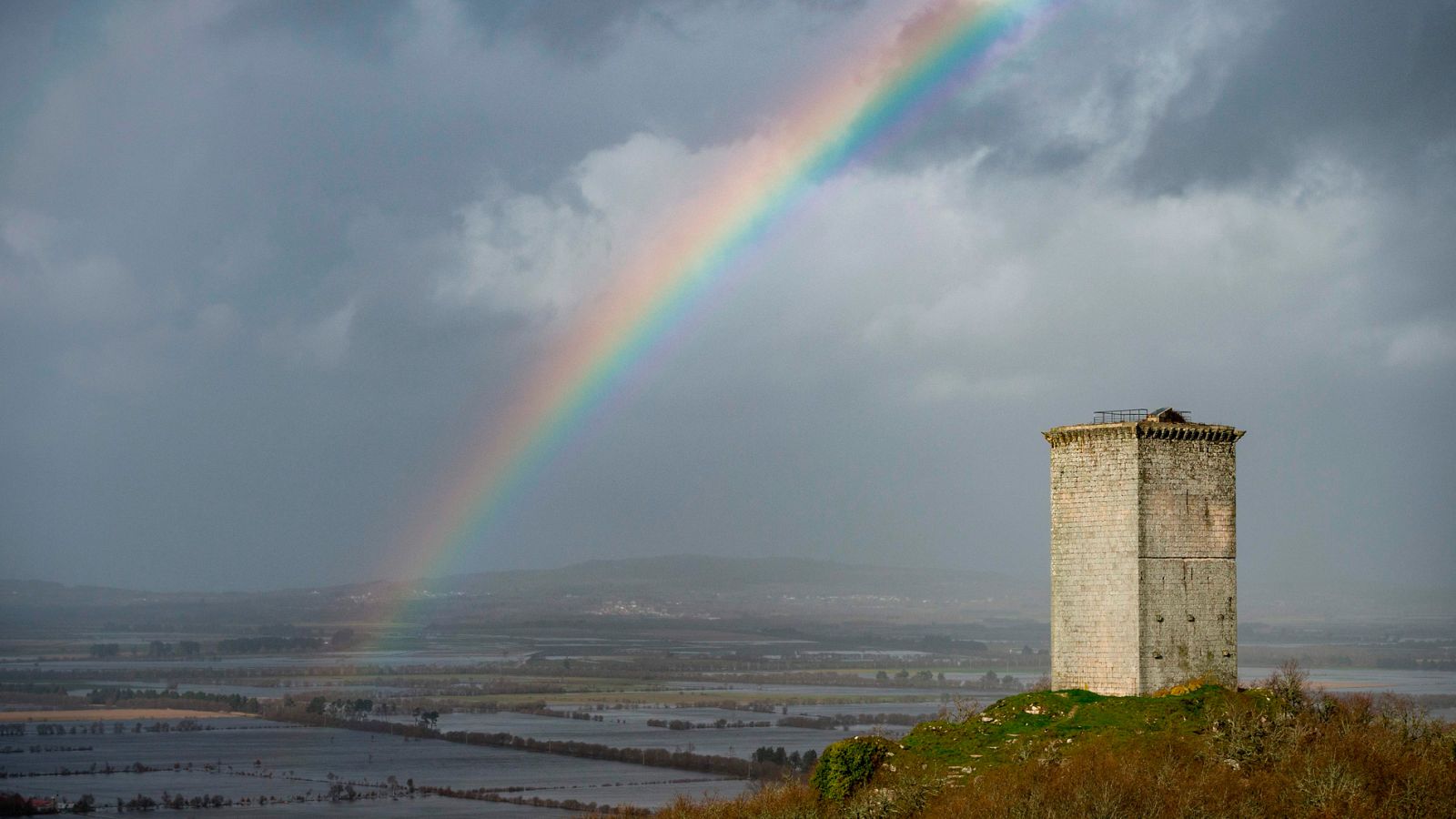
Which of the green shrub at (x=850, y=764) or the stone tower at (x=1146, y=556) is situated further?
the stone tower at (x=1146, y=556)

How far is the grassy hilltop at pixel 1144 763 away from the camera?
26516mm

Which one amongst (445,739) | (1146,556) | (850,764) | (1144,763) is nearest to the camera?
(1144,763)

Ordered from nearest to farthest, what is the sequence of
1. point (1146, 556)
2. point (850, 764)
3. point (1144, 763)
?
point (1144, 763) → point (850, 764) → point (1146, 556)

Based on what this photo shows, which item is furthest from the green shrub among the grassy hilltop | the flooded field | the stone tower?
the flooded field

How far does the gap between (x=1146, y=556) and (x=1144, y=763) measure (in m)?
7.25

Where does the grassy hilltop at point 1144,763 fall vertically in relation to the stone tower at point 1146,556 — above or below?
below

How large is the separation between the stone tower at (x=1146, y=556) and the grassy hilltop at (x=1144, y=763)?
128cm

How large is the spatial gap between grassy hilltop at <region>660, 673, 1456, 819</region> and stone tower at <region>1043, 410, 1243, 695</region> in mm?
1283

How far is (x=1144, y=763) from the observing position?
92.5 ft

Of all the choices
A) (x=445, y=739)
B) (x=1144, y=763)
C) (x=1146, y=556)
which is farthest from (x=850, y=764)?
(x=445, y=739)

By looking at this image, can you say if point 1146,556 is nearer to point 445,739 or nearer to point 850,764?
point 850,764

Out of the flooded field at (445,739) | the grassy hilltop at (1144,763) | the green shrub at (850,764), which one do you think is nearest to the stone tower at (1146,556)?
the grassy hilltop at (1144,763)

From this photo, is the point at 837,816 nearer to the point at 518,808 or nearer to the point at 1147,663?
the point at 1147,663

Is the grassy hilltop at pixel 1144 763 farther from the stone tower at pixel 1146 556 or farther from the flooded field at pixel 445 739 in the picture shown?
the flooded field at pixel 445 739
